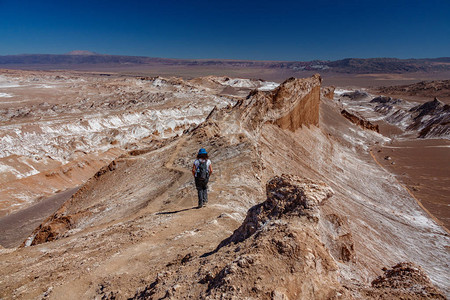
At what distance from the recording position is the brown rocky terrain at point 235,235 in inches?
107

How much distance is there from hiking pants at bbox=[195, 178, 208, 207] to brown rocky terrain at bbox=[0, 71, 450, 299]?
0.59 ft

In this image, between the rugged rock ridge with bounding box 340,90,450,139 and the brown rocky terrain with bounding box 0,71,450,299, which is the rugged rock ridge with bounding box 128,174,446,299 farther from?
the rugged rock ridge with bounding box 340,90,450,139

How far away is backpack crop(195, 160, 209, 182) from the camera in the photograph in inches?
228

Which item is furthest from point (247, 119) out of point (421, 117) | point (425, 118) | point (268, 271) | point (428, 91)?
point (428, 91)

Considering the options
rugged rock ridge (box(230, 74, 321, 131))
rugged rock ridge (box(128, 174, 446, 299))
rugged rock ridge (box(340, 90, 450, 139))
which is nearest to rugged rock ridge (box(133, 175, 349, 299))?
rugged rock ridge (box(128, 174, 446, 299))

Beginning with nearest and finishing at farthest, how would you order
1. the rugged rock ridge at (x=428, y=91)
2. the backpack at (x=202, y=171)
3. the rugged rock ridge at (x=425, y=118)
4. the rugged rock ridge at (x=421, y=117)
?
the backpack at (x=202, y=171) < the rugged rock ridge at (x=425, y=118) < the rugged rock ridge at (x=421, y=117) < the rugged rock ridge at (x=428, y=91)

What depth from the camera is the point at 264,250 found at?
2770 millimetres

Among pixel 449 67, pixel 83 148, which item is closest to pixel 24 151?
pixel 83 148

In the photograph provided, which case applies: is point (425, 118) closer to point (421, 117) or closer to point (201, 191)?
point (421, 117)

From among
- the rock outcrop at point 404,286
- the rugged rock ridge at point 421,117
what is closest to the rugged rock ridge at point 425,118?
the rugged rock ridge at point 421,117

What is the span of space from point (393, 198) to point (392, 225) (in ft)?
13.1

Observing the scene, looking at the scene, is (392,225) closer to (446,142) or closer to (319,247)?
(319,247)

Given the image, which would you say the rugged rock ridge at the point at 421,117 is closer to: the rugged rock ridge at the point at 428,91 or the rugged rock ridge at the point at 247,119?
the rugged rock ridge at the point at 247,119

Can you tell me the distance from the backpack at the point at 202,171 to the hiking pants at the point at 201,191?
0.08 m
